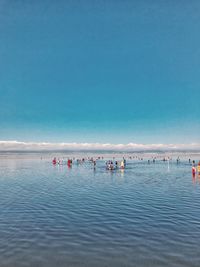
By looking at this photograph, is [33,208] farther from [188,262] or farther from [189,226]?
[188,262]

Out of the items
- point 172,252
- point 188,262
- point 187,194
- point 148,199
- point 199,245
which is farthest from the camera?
point 187,194

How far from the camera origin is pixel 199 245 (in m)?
12.6

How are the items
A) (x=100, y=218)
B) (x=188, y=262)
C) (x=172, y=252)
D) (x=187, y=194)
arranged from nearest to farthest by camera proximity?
(x=188, y=262), (x=172, y=252), (x=100, y=218), (x=187, y=194)

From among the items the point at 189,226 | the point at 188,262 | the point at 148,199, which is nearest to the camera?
the point at 188,262

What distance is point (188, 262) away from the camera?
1073cm

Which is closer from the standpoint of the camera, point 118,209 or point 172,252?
point 172,252

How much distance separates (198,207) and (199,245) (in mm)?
8868

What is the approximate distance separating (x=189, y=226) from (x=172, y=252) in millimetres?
4625

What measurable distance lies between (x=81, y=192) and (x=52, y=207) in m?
7.34

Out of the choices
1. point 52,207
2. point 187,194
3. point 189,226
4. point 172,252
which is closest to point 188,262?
point 172,252

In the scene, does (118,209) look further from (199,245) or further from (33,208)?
(199,245)

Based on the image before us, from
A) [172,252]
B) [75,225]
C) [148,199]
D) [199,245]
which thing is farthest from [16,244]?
[148,199]

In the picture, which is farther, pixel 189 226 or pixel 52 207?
pixel 52 207

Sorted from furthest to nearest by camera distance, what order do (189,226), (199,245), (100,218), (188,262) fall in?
(100,218), (189,226), (199,245), (188,262)
